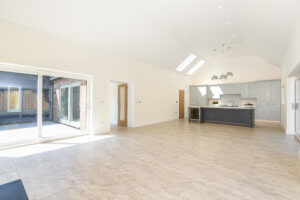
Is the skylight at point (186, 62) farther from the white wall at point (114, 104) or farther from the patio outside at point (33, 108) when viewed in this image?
the patio outside at point (33, 108)

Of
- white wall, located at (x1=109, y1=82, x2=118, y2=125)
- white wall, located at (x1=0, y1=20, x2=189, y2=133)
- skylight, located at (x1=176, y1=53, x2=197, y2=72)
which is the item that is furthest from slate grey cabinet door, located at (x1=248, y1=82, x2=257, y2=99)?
white wall, located at (x1=109, y1=82, x2=118, y2=125)

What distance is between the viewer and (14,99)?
161 inches

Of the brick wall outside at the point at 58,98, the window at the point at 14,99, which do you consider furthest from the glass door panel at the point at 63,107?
the window at the point at 14,99

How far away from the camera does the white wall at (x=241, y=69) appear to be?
8.78 metres

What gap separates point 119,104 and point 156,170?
5.17 metres

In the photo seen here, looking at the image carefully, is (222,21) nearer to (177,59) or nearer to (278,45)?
(278,45)

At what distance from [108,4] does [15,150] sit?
4.35 m

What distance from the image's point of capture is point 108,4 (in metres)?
3.87

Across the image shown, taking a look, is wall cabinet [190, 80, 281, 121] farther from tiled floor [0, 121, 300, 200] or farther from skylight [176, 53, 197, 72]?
tiled floor [0, 121, 300, 200]

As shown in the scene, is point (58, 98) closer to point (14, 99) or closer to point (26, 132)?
point (14, 99)

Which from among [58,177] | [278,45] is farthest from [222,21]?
[58,177]

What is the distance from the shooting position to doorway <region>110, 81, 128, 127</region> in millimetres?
7085

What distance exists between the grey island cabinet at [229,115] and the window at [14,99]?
24.3 feet

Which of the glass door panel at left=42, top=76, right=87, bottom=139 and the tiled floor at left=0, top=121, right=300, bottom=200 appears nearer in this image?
the tiled floor at left=0, top=121, right=300, bottom=200
